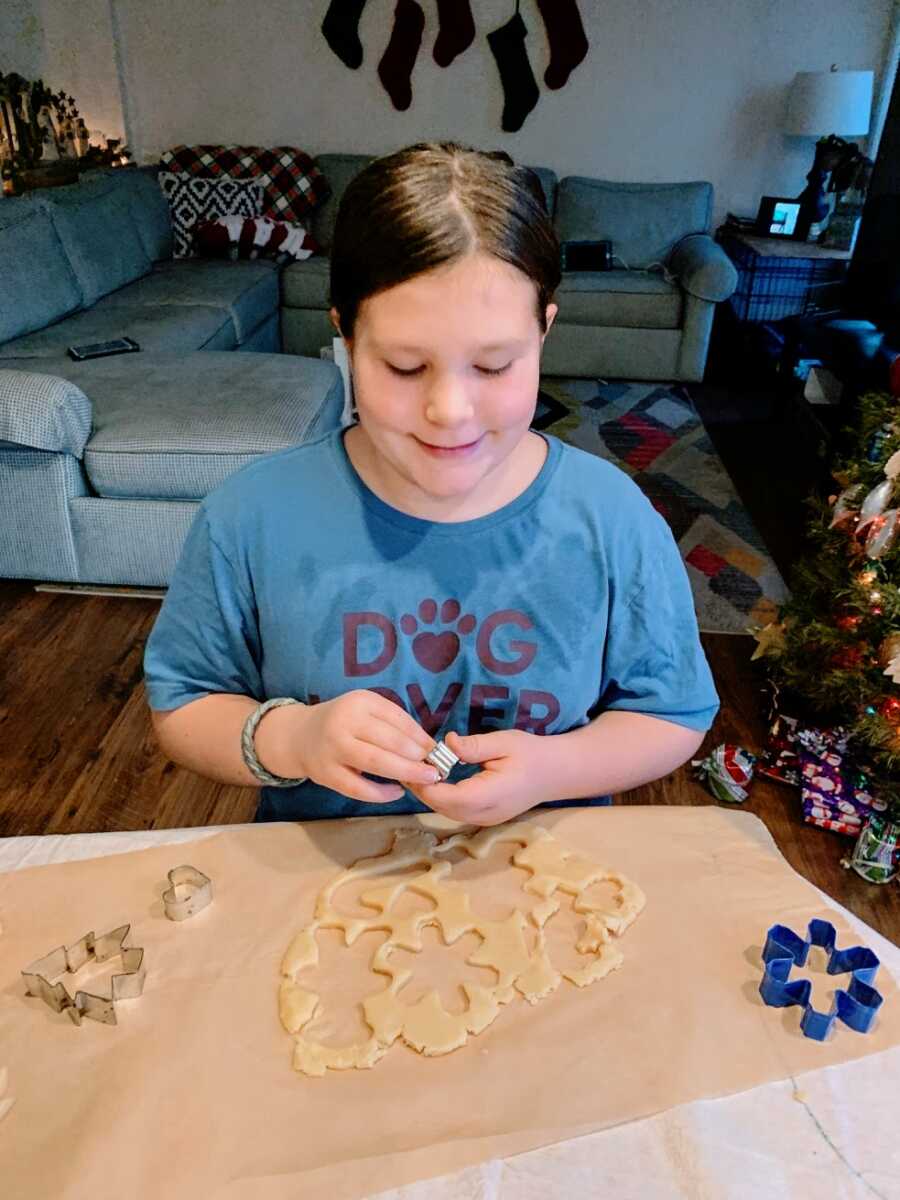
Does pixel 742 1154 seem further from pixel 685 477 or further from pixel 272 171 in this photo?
pixel 272 171

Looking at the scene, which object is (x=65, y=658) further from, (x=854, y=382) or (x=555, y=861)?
(x=854, y=382)

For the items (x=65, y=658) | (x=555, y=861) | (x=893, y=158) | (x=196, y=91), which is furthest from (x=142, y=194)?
(x=555, y=861)

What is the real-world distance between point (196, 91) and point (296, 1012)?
17.4ft

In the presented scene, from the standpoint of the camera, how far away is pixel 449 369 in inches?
24.1

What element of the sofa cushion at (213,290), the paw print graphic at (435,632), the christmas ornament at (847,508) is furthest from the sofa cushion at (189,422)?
the paw print graphic at (435,632)

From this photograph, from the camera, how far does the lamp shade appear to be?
13.3 ft

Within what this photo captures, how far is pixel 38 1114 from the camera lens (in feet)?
1.88

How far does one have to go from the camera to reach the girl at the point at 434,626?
0.69 m

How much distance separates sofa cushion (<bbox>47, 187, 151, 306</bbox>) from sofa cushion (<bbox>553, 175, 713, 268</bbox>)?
81.4 inches

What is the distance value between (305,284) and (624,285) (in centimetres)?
151

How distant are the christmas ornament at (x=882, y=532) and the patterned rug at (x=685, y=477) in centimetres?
76

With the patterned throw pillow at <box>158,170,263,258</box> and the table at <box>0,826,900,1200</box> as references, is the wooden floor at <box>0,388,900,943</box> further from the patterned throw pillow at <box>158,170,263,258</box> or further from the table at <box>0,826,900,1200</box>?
the patterned throw pillow at <box>158,170,263,258</box>

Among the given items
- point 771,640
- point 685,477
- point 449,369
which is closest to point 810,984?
point 449,369

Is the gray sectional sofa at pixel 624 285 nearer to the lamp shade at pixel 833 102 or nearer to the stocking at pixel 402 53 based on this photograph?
the stocking at pixel 402 53
